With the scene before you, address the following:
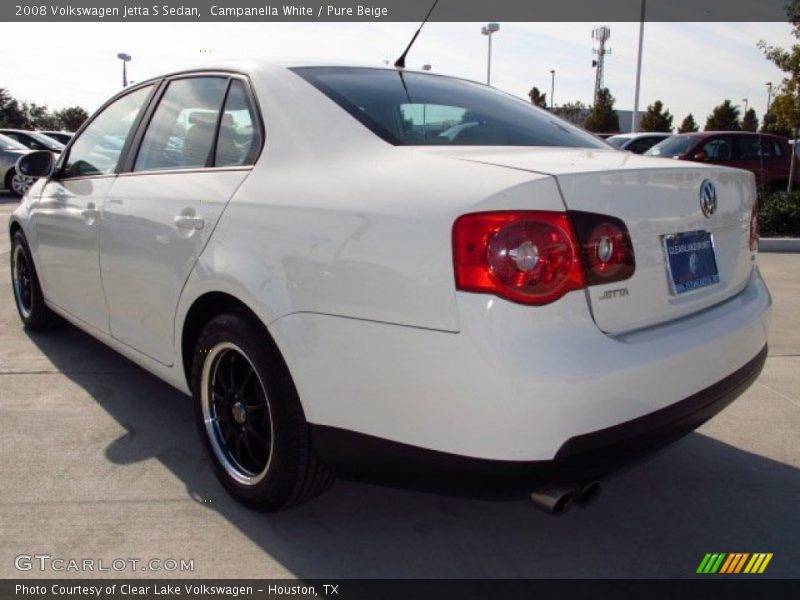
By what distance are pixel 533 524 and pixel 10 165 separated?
1583 centimetres

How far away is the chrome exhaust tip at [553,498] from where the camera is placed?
190 centimetres

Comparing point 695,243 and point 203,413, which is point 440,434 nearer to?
point 695,243

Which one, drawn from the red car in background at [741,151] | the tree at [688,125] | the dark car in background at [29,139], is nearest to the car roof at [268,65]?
the red car in background at [741,151]

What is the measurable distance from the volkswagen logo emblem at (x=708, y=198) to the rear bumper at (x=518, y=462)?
54 centimetres

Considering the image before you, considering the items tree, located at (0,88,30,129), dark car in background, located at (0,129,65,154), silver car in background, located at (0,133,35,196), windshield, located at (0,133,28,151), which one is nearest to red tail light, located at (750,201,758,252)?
silver car in background, located at (0,133,35,196)

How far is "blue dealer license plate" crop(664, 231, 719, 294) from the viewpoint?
209cm

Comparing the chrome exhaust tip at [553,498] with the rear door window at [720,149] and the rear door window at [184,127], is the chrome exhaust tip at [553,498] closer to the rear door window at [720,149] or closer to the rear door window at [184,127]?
the rear door window at [184,127]

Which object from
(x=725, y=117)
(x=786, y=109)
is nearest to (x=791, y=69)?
(x=786, y=109)

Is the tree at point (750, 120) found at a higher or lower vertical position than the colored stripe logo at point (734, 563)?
higher

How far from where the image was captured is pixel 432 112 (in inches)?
103

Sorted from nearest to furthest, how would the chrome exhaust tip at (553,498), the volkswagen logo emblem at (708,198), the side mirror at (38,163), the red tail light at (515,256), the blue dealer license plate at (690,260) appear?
the red tail light at (515,256) → the chrome exhaust tip at (553,498) → the blue dealer license plate at (690,260) → the volkswagen logo emblem at (708,198) → the side mirror at (38,163)

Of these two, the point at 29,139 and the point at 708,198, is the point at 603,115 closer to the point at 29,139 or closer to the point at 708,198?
the point at 29,139

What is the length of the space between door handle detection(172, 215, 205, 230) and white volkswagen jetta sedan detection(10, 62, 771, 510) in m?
0.01

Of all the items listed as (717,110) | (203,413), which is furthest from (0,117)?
(717,110)
